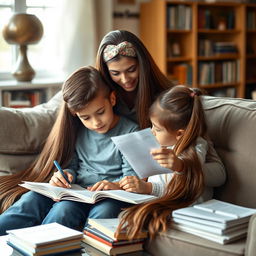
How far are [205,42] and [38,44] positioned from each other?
1822 millimetres

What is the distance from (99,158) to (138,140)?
29 cm

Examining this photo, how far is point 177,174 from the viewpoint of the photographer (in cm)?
185

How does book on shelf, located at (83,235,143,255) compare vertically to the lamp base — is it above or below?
below

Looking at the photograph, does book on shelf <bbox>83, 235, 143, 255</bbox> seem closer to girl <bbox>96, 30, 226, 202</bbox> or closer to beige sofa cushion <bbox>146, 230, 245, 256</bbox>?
beige sofa cushion <bbox>146, 230, 245, 256</bbox>

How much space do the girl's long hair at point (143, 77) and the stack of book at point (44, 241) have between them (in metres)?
0.72

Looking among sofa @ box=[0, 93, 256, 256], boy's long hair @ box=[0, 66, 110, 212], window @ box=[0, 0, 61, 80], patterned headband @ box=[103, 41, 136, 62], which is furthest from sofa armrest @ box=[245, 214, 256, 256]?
window @ box=[0, 0, 61, 80]

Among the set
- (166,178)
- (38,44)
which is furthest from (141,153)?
(38,44)

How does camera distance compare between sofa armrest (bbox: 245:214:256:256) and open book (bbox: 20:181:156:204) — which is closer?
sofa armrest (bbox: 245:214:256:256)

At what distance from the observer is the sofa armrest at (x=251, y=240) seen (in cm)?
150

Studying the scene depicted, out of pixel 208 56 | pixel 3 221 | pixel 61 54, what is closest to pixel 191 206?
pixel 3 221

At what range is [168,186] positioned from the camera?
73.1 inches

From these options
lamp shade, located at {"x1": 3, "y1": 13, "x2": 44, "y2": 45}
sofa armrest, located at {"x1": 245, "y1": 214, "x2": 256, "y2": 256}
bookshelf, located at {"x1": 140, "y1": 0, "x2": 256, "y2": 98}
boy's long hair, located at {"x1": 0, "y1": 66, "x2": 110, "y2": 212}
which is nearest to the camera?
sofa armrest, located at {"x1": 245, "y1": 214, "x2": 256, "y2": 256}

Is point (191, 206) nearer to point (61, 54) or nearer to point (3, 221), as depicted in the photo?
point (3, 221)

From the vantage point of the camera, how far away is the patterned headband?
2193 millimetres
